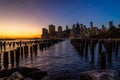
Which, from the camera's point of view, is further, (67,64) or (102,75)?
(67,64)

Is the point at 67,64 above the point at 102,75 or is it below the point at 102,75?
below

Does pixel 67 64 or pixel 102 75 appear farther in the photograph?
pixel 67 64

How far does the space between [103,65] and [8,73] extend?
7.76 metres

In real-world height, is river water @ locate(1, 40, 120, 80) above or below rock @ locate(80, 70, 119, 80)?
below

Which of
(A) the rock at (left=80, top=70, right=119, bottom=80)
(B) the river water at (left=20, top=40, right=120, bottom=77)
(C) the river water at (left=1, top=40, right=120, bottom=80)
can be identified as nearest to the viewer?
(A) the rock at (left=80, top=70, right=119, bottom=80)

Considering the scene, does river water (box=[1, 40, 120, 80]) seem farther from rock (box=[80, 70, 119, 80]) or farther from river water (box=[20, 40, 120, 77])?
rock (box=[80, 70, 119, 80])

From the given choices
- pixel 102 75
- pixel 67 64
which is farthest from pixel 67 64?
pixel 102 75

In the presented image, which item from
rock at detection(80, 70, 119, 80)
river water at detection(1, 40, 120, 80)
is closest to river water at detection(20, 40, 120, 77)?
river water at detection(1, 40, 120, 80)

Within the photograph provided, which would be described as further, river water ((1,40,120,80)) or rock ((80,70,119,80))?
river water ((1,40,120,80))

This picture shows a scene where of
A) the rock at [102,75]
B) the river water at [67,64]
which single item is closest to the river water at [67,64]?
the river water at [67,64]

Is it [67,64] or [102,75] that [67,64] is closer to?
[67,64]

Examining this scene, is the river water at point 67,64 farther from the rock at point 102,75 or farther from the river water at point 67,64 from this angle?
the rock at point 102,75

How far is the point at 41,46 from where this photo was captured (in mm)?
62625

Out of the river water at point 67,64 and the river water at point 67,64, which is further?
the river water at point 67,64
